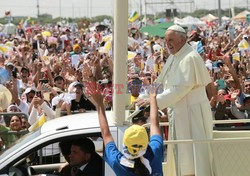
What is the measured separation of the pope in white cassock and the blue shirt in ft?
3.52

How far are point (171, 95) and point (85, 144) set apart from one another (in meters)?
0.92

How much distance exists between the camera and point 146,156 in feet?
13.7

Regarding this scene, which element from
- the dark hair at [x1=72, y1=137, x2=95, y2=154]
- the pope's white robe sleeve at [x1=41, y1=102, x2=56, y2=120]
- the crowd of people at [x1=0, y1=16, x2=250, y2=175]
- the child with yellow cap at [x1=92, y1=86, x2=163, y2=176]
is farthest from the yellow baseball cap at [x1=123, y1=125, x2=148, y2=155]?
the pope's white robe sleeve at [x1=41, y1=102, x2=56, y2=120]

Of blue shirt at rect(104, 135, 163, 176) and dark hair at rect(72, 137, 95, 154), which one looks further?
dark hair at rect(72, 137, 95, 154)

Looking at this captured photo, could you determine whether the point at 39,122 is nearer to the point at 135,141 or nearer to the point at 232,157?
the point at 232,157

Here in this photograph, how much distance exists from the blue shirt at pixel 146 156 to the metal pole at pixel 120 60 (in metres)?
0.72

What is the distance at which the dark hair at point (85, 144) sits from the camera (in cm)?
519

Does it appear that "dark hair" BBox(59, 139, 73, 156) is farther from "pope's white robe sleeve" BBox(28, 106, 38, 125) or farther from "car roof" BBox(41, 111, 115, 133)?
"pope's white robe sleeve" BBox(28, 106, 38, 125)

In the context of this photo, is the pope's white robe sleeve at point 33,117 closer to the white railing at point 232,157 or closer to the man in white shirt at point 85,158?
the man in white shirt at point 85,158

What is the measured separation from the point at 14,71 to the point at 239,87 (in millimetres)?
5702

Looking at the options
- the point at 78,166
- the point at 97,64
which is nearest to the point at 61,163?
the point at 78,166

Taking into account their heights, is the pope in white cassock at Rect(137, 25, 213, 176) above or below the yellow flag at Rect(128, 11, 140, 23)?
below

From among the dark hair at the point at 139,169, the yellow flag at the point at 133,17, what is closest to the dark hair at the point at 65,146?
the dark hair at the point at 139,169

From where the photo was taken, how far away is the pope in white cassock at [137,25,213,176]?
544 cm
